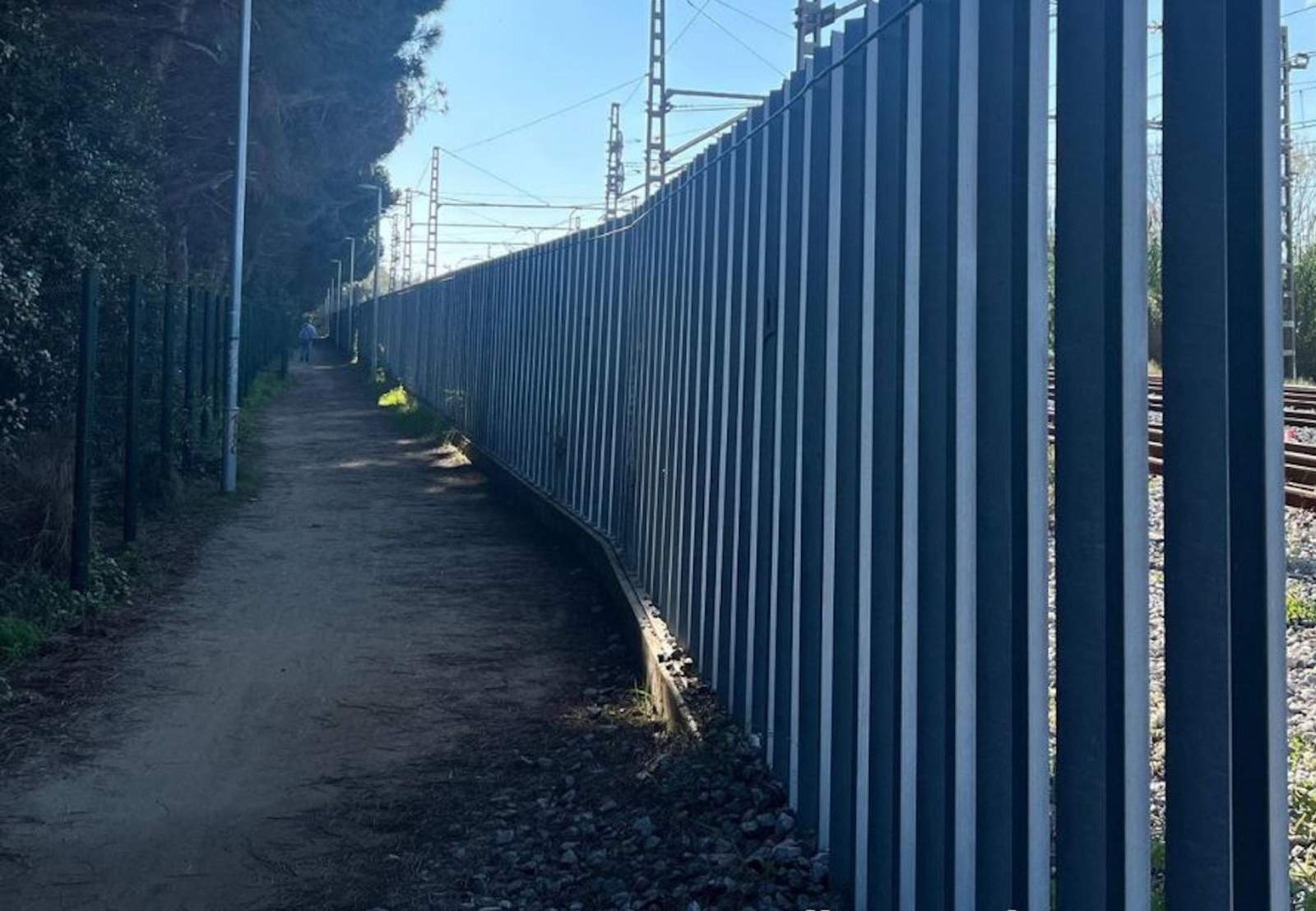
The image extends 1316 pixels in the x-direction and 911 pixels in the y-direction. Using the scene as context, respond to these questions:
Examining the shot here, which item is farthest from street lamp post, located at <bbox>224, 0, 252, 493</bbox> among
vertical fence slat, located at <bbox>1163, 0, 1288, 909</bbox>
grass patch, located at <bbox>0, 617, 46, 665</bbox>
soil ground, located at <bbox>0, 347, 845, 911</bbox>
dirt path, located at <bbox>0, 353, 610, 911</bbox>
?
vertical fence slat, located at <bbox>1163, 0, 1288, 909</bbox>

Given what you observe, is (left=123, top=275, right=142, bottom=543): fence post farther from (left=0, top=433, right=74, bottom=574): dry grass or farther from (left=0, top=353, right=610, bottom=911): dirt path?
(left=0, top=433, right=74, bottom=574): dry grass

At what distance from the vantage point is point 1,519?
28.5 feet

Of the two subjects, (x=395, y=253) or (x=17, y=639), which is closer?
(x=17, y=639)

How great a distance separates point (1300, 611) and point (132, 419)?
761 cm

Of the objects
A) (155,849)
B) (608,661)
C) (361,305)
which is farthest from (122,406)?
(361,305)

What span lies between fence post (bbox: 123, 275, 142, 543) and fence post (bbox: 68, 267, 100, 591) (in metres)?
1.33

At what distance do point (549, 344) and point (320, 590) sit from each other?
3.77 m

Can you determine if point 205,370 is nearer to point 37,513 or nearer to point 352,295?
point 37,513

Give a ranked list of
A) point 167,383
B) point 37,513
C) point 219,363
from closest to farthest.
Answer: point 37,513
point 167,383
point 219,363

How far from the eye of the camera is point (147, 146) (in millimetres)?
14672

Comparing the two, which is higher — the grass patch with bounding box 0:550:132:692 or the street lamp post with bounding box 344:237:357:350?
the street lamp post with bounding box 344:237:357:350

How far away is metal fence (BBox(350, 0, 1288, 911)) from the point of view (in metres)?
2.27

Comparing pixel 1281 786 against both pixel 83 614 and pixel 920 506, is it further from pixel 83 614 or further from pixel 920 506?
pixel 83 614

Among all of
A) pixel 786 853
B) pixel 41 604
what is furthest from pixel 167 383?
pixel 786 853
